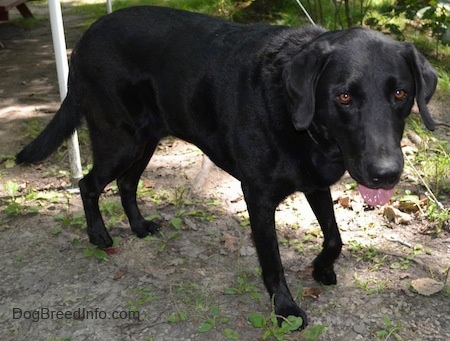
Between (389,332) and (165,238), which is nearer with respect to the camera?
(389,332)

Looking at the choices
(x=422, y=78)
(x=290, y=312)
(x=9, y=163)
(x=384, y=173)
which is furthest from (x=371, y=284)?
(x=9, y=163)

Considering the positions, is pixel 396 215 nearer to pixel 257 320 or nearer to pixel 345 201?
pixel 345 201

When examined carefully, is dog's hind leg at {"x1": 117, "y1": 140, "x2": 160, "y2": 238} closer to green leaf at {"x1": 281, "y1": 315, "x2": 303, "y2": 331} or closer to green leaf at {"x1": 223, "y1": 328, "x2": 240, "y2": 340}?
green leaf at {"x1": 223, "y1": 328, "x2": 240, "y2": 340}

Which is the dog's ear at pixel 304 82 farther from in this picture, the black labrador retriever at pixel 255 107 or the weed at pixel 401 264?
the weed at pixel 401 264

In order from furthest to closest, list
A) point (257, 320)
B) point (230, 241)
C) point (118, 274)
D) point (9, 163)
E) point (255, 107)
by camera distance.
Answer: point (9, 163)
point (230, 241)
point (118, 274)
point (257, 320)
point (255, 107)

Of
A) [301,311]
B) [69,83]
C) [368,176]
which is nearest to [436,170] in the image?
[301,311]

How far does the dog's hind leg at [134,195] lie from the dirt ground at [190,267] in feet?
0.31

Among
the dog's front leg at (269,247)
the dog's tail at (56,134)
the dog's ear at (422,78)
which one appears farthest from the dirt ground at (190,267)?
the dog's ear at (422,78)

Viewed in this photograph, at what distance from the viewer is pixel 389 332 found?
2889mm

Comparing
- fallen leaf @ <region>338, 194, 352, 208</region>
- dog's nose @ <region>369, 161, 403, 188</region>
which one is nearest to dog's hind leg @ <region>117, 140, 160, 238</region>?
fallen leaf @ <region>338, 194, 352, 208</region>

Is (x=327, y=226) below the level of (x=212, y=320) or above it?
above

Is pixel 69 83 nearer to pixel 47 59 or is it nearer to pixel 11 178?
pixel 11 178

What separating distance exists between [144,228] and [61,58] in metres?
1.25

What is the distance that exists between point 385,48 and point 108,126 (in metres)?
1.62
